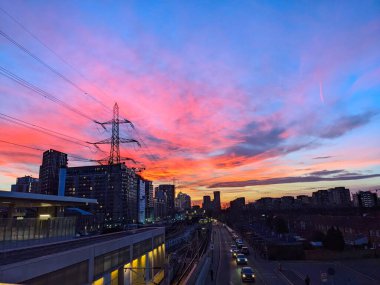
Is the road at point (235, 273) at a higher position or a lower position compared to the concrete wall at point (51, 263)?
lower

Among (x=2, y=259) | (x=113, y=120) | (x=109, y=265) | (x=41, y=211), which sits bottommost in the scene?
(x=109, y=265)

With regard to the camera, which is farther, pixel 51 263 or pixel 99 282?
pixel 99 282

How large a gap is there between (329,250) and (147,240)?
33348 millimetres

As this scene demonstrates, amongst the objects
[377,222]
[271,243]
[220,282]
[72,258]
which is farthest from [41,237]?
[377,222]

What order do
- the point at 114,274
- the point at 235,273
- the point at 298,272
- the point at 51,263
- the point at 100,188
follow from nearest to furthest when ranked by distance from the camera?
the point at 51,263 → the point at 114,274 → the point at 235,273 → the point at 298,272 → the point at 100,188

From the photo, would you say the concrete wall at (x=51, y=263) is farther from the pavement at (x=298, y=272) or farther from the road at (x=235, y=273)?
the pavement at (x=298, y=272)

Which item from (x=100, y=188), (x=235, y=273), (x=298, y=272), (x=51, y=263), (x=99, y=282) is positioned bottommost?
(x=298, y=272)

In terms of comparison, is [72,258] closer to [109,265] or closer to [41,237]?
[109,265]

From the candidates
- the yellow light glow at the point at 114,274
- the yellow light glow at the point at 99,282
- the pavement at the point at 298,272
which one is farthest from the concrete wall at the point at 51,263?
the pavement at the point at 298,272

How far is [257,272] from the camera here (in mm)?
41531

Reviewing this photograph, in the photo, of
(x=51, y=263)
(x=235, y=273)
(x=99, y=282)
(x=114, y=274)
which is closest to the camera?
(x=51, y=263)

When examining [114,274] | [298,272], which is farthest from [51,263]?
[298,272]

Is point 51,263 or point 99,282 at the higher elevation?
point 51,263

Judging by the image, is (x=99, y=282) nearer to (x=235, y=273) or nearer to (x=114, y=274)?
(x=114, y=274)
